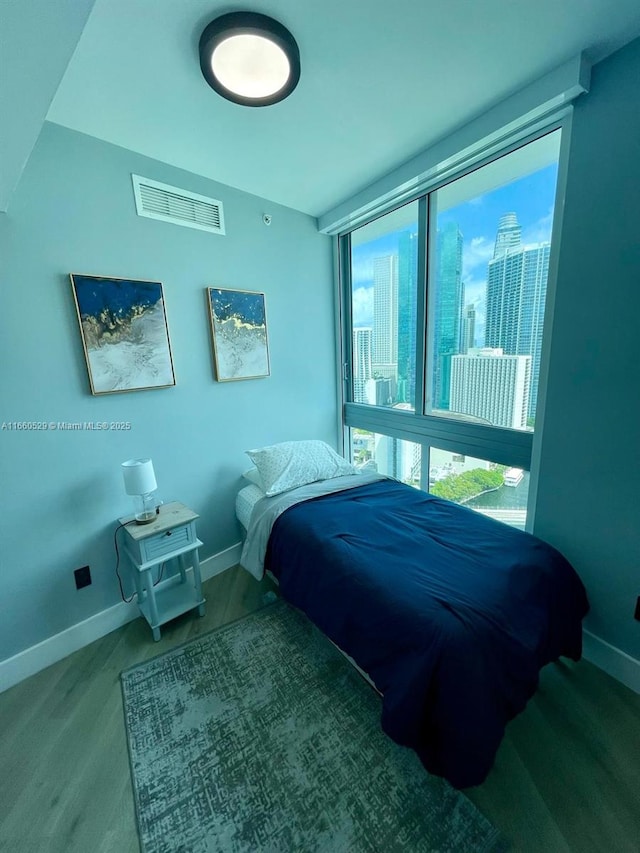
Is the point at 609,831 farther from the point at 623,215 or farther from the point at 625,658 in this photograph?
the point at 623,215

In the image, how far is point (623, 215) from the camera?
1.36 m

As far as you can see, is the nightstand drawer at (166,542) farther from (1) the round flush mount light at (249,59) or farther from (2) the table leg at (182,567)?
(1) the round flush mount light at (249,59)

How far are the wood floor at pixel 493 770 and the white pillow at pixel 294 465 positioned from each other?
4.07 feet

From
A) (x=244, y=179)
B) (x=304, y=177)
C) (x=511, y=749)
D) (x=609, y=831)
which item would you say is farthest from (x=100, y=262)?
(x=609, y=831)

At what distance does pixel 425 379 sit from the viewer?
237 centimetres

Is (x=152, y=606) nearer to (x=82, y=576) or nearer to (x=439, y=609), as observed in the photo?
(x=82, y=576)

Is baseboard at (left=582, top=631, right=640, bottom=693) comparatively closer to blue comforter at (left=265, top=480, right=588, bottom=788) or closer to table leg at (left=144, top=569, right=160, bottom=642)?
blue comforter at (left=265, top=480, right=588, bottom=788)

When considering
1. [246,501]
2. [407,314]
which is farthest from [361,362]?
[246,501]

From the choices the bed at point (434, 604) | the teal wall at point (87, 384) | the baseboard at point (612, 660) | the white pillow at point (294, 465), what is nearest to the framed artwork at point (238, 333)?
the teal wall at point (87, 384)

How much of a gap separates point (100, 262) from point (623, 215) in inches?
98.5

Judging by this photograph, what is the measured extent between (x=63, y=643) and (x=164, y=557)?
693 mm

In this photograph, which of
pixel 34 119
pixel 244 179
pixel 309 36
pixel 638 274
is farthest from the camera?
pixel 244 179

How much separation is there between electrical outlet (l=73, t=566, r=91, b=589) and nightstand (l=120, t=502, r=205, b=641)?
214 millimetres

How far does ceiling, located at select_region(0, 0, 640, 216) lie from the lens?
107cm
